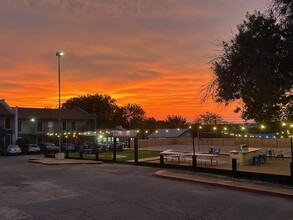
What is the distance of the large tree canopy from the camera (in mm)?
14367

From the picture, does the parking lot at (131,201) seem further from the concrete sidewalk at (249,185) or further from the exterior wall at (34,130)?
the exterior wall at (34,130)

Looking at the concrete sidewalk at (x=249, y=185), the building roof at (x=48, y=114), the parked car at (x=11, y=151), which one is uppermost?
the building roof at (x=48, y=114)

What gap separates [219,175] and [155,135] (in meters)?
58.7

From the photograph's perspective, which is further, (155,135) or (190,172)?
(155,135)

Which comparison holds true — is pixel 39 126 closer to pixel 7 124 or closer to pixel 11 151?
pixel 7 124

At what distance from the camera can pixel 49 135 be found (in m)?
66.4

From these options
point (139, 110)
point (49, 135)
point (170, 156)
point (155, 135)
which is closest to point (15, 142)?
point (49, 135)

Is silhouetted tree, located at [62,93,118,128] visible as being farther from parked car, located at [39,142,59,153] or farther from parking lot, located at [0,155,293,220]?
parking lot, located at [0,155,293,220]

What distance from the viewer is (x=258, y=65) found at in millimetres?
14234

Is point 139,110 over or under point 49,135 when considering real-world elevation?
over

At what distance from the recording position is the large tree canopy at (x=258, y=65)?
14.4 meters

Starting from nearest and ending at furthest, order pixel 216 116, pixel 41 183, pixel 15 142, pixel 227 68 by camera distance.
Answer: pixel 227 68, pixel 41 183, pixel 15 142, pixel 216 116

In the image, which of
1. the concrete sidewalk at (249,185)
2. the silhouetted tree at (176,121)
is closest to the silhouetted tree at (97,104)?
the silhouetted tree at (176,121)

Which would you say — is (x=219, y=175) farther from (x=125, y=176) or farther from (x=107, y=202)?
(x=107, y=202)
